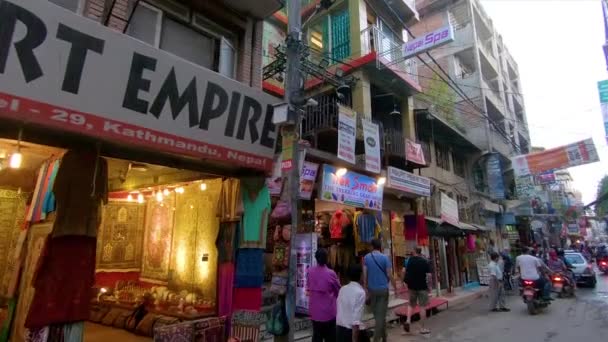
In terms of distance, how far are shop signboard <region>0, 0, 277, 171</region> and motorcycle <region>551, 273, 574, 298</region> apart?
1293 cm

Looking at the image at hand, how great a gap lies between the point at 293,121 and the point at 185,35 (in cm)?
274

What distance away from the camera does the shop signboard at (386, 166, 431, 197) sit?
13.0 meters

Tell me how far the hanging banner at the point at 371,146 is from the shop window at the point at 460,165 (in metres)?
11.3

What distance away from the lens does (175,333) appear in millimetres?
5980

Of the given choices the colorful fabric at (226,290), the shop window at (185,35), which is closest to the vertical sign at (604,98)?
the shop window at (185,35)

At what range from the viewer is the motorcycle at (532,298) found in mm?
10641

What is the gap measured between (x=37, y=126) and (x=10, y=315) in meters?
3.04

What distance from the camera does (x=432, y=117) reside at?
16.7 meters

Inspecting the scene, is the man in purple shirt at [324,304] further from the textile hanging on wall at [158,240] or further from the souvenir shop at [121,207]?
the textile hanging on wall at [158,240]

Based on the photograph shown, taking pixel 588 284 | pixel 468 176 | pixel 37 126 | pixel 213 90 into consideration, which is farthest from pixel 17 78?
pixel 468 176

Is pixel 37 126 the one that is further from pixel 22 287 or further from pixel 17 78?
pixel 22 287

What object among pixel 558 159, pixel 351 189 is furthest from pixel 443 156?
pixel 351 189

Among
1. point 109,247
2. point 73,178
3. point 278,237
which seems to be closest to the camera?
point 73,178

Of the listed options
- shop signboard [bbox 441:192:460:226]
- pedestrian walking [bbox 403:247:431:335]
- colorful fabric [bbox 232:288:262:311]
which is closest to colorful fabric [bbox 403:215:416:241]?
shop signboard [bbox 441:192:460:226]
